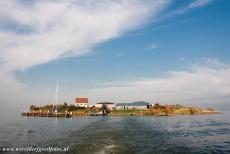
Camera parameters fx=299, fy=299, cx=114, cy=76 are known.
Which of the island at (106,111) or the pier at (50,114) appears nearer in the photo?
the pier at (50,114)

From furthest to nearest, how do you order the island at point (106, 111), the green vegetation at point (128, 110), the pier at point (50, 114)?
the green vegetation at point (128, 110) < the island at point (106, 111) < the pier at point (50, 114)

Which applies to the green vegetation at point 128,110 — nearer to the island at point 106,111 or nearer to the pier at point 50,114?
the island at point 106,111

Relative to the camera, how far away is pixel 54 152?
2966 cm

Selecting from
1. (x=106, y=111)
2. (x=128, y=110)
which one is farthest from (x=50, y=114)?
(x=128, y=110)

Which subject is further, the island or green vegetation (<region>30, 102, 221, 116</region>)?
green vegetation (<region>30, 102, 221, 116</region>)

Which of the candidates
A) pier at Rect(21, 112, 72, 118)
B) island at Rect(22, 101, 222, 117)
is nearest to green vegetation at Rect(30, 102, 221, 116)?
island at Rect(22, 101, 222, 117)

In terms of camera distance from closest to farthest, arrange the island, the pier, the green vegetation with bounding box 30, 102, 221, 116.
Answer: the pier → the island → the green vegetation with bounding box 30, 102, 221, 116

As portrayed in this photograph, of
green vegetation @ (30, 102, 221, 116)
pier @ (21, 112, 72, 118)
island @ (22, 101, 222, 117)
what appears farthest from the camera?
green vegetation @ (30, 102, 221, 116)

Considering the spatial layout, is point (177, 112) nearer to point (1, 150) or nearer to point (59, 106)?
point (59, 106)

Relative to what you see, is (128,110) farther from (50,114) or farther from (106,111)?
(50,114)

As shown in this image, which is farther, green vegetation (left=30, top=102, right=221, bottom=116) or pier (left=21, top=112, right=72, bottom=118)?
green vegetation (left=30, top=102, right=221, bottom=116)

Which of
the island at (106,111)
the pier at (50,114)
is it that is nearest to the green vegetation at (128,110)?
the island at (106,111)

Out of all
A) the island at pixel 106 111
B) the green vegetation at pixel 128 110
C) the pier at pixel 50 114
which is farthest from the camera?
the green vegetation at pixel 128 110

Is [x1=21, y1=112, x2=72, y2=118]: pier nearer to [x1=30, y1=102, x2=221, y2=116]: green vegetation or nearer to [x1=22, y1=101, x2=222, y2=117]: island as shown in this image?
[x1=22, y1=101, x2=222, y2=117]: island
